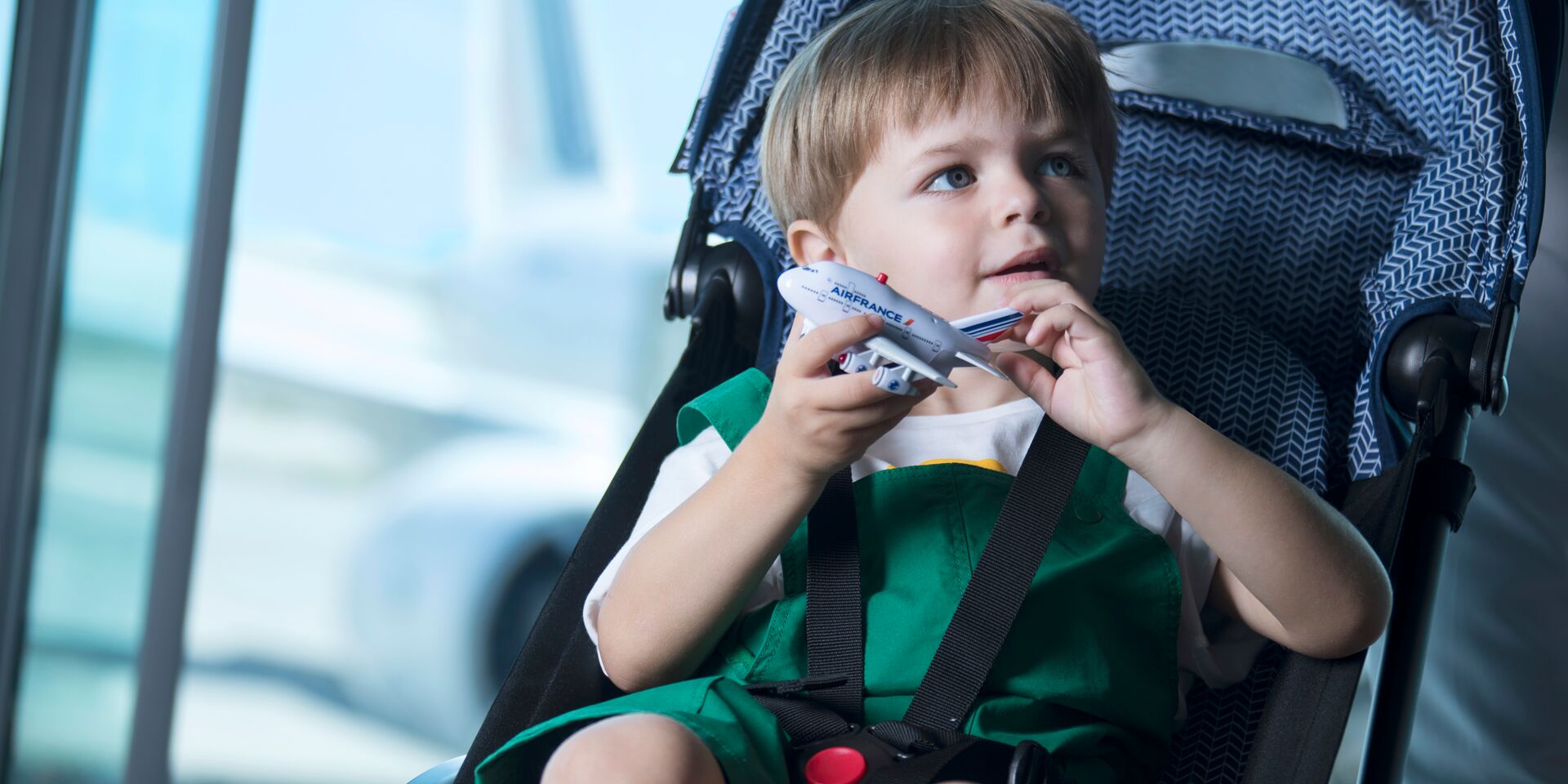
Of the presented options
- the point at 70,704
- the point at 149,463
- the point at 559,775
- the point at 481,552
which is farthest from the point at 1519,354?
the point at 70,704

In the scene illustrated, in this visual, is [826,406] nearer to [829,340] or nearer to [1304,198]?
[829,340]

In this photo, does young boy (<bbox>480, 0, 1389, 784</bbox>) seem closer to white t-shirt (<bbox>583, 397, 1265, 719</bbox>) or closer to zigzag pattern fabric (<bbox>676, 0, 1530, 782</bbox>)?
white t-shirt (<bbox>583, 397, 1265, 719</bbox>)

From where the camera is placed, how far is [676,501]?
34.8 inches

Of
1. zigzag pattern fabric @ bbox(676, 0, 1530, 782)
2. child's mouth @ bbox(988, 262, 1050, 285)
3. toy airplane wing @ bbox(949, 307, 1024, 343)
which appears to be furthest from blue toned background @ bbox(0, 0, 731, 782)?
toy airplane wing @ bbox(949, 307, 1024, 343)

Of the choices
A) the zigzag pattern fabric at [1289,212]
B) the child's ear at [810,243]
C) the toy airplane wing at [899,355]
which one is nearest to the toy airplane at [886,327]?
the toy airplane wing at [899,355]

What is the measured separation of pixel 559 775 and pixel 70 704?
5.56 ft

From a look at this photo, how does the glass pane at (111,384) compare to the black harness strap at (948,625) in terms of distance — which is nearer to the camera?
the black harness strap at (948,625)

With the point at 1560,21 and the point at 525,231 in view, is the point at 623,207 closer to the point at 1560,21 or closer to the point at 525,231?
the point at 525,231

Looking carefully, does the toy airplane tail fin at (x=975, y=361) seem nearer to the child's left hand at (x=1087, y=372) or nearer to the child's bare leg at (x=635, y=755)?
the child's left hand at (x=1087, y=372)

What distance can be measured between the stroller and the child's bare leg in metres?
0.15

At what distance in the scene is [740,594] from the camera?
2.53 ft

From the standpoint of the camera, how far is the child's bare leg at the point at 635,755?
63 centimetres

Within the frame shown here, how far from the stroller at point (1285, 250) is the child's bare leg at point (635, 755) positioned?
155mm

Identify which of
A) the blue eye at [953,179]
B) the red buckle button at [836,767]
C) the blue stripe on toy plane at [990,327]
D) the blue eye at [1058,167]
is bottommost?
the red buckle button at [836,767]
